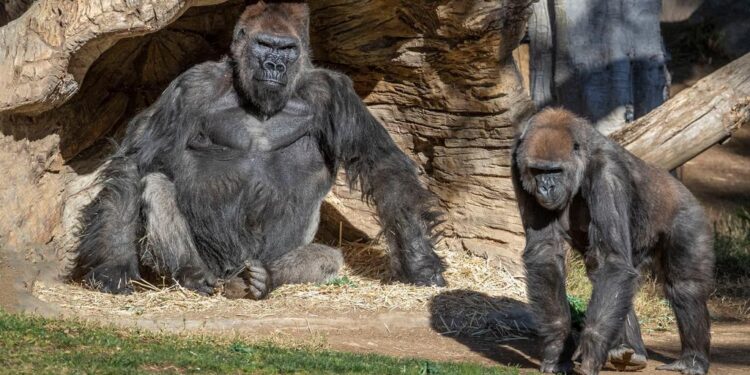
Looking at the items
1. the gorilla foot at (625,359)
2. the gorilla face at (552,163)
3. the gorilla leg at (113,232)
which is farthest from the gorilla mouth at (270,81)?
the gorilla foot at (625,359)

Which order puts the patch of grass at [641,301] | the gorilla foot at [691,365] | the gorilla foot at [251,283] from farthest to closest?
the patch of grass at [641,301]
the gorilla foot at [251,283]
the gorilla foot at [691,365]

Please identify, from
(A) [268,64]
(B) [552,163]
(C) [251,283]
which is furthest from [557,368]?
(A) [268,64]

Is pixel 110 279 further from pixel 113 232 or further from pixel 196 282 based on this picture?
pixel 196 282

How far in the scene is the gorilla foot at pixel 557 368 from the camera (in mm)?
5578

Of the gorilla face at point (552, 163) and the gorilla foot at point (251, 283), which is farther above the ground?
the gorilla face at point (552, 163)

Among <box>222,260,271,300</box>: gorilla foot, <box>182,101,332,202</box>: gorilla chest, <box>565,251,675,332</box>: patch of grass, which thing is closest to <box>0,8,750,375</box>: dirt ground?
<box>222,260,271,300</box>: gorilla foot

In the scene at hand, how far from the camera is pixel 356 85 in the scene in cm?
902

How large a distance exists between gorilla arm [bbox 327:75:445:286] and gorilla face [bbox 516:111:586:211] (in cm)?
226

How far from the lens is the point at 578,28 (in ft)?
31.7

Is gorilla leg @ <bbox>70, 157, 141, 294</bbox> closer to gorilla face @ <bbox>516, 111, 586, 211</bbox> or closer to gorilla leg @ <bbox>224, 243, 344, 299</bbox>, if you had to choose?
gorilla leg @ <bbox>224, 243, 344, 299</bbox>

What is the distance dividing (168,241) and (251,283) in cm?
69

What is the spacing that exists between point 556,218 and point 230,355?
1911 millimetres

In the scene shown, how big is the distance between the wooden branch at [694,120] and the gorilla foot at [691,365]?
203cm

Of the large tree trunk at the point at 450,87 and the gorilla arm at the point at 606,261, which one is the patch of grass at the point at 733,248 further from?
the gorilla arm at the point at 606,261
